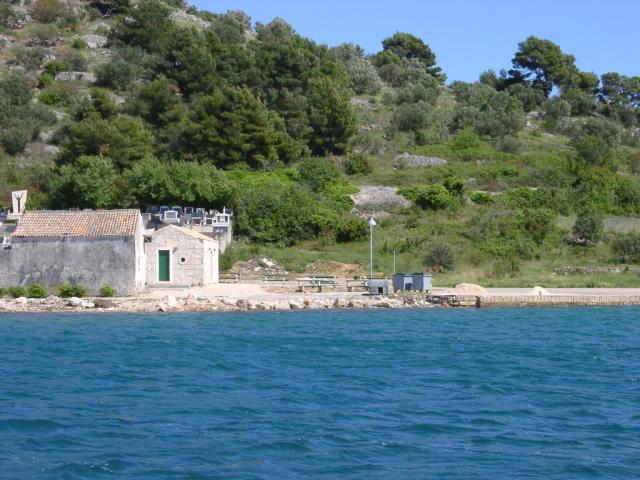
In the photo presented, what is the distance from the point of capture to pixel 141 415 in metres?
15.8

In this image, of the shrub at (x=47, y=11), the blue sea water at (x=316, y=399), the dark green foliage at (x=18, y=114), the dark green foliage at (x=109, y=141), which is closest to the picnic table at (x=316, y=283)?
the blue sea water at (x=316, y=399)

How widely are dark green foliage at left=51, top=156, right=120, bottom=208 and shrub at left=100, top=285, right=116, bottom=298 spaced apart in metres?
10.6

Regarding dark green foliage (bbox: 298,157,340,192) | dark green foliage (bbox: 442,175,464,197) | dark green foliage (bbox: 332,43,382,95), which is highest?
dark green foliage (bbox: 332,43,382,95)

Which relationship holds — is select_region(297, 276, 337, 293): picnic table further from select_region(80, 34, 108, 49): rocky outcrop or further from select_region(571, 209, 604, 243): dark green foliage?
select_region(80, 34, 108, 49): rocky outcrop

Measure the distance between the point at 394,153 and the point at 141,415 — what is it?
42.0 m

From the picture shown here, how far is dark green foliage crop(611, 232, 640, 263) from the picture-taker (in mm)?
39281

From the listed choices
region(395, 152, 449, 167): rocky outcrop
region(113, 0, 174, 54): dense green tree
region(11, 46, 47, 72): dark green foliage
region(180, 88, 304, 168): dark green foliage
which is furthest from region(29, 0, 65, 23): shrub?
region(395, 152, 449, 167): rocky outcrop

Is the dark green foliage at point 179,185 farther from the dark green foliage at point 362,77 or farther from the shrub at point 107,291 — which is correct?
the dark green foliage at point 362,77

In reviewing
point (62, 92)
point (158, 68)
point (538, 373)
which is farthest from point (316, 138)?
point (538, 373)

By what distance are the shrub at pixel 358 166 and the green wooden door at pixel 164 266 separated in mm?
19226

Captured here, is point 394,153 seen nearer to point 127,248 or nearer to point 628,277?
point 628,277

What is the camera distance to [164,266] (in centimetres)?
3444

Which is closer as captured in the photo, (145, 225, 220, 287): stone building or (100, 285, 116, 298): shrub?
(100, 285, 116, 298): shrub

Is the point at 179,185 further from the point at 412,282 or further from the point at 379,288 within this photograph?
the point at 412,282
